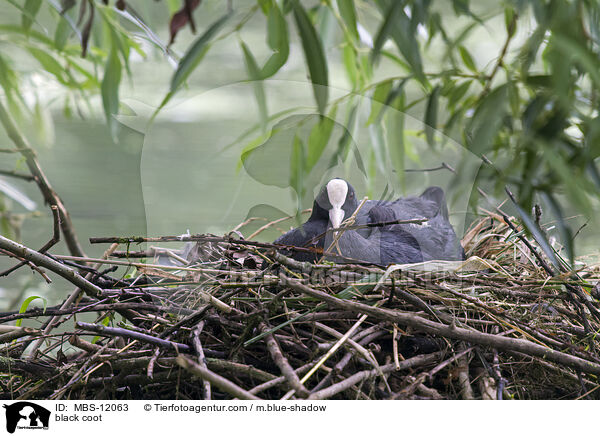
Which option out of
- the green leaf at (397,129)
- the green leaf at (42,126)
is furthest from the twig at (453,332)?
the green leaf at (42,126)

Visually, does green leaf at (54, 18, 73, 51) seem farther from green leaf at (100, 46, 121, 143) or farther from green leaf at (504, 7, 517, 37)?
green leaf at (504, 7, 517, 37)

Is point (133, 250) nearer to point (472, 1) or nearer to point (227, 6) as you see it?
point (227, 6)

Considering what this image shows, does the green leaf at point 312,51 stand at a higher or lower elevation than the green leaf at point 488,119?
higher

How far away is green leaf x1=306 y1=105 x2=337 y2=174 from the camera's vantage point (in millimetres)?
618

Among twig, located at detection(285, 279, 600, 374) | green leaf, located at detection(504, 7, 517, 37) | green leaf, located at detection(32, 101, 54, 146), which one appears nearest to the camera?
twig, located at detection(285, 279, 600, 374)

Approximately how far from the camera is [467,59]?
625 millimetres

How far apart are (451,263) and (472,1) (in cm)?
34

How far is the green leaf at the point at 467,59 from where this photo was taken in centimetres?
62

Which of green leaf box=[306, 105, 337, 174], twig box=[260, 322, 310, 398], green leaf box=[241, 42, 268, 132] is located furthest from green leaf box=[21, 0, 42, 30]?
twig box=[260, 322, 310, 398]

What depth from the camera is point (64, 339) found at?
1.88 feet

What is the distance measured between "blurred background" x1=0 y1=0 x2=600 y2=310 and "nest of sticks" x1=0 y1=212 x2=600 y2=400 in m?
0.08
